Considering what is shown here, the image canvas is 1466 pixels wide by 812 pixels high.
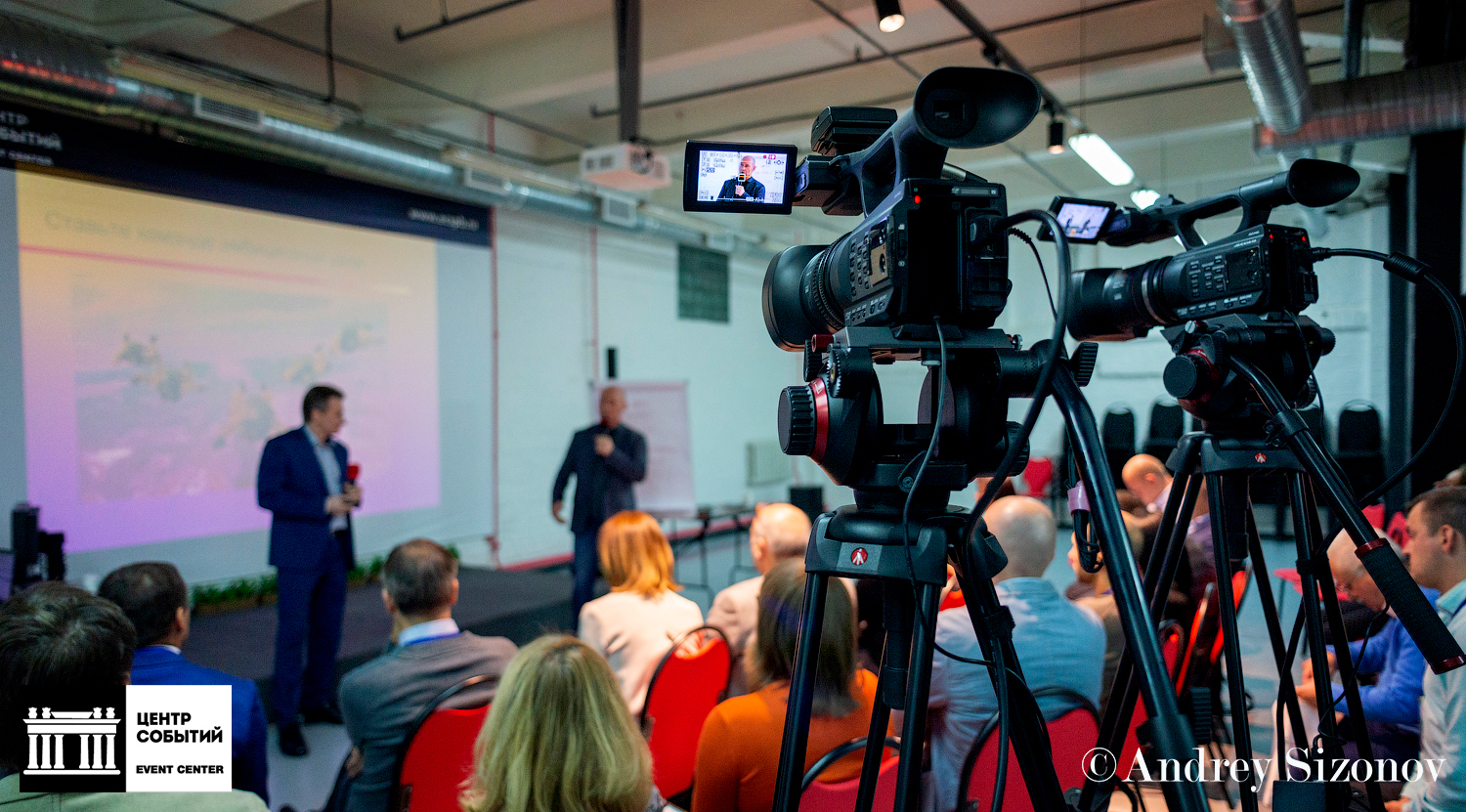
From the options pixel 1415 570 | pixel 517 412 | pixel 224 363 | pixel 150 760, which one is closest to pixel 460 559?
pixel 517 412

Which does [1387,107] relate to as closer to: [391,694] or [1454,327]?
[1454,327]

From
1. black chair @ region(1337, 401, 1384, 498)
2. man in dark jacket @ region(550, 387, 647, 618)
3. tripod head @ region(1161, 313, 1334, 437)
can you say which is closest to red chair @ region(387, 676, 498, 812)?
tripod head @ region(1161, 313, 1334, 437)

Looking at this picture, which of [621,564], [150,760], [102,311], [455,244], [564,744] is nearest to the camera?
[564,744]

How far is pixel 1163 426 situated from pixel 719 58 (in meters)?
5.73

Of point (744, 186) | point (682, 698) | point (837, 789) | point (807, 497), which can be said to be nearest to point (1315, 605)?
point (837, 789)

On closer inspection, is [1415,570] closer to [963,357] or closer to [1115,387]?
[963,357]

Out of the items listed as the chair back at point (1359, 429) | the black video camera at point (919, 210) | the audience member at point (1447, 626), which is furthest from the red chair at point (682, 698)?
the chair back at point (1359, 429)

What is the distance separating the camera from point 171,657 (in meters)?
1.88

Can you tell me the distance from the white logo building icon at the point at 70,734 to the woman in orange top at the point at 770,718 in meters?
0.91

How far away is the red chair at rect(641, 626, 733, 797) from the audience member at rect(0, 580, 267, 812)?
2.85 feet

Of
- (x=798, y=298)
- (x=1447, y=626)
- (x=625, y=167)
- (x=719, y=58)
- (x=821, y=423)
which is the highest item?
(x=719, y=58)

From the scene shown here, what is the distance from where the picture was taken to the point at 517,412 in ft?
21.6

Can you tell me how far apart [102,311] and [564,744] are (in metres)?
4.35

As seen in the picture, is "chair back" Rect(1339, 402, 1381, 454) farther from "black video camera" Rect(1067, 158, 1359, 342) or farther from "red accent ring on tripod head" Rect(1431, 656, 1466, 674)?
"red accent ring on tripod head" Rect(1431, 656, 1466, 674)
